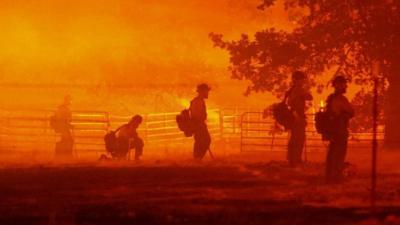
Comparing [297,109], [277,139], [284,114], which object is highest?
[297,109]

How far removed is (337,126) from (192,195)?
9.55ft

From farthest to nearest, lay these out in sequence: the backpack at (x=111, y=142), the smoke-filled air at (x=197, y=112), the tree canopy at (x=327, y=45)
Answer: the tree canopy at (x=327, y=45) → the backpack at (x=111, y=142) → the smoke-filled air at (x=197, y=112)

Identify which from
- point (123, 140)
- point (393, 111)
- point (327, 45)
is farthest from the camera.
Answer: point (393, 111)

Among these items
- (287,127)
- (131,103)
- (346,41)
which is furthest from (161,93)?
(287,127)

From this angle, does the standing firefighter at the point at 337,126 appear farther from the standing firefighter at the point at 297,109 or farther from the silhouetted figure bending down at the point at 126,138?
the silhouetted figure bending down at the point at 126,138

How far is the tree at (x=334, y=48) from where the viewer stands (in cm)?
2002

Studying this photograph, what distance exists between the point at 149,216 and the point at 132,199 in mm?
1494

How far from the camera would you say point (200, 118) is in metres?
17.5

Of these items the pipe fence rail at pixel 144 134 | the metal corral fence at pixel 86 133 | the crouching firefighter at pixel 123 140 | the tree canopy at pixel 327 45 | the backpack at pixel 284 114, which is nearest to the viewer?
the backpack at pixel 284 114

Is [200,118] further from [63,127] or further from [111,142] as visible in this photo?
[63,127]

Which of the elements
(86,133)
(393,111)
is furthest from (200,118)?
(86,133)

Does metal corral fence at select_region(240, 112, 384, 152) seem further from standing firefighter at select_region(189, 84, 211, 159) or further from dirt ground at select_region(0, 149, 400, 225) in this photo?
dirt ground at select_region(0, 149, 400, 225)

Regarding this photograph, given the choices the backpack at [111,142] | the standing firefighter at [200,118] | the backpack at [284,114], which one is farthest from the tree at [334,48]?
the backpack at [284,114]

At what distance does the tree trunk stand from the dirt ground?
18.3 feet
